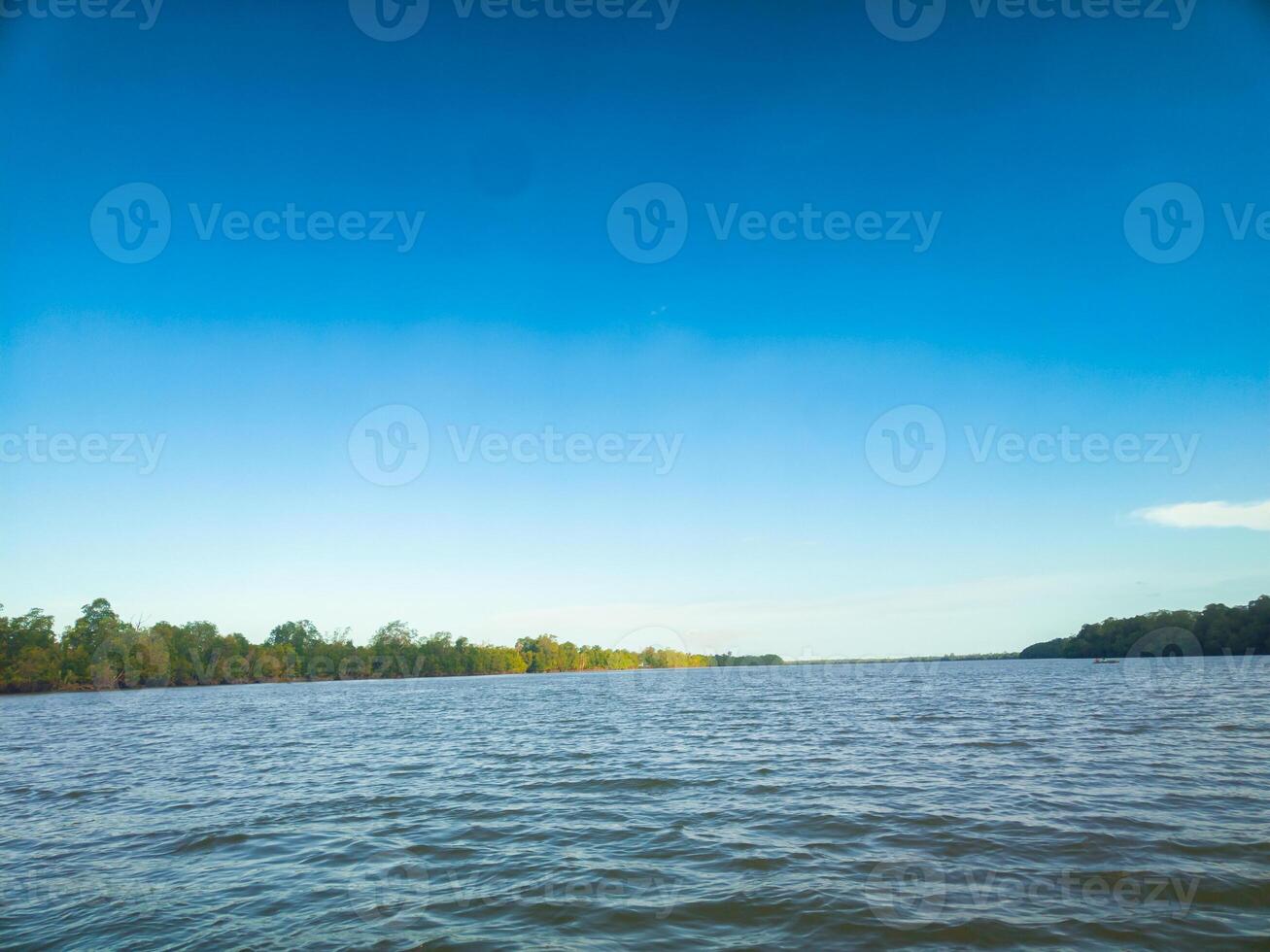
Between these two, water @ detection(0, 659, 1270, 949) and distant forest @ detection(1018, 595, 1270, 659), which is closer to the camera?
water @ detection(0, 659, 1270, 949)

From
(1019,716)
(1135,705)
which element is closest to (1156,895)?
(1019,716)

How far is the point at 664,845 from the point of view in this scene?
40.8 ft

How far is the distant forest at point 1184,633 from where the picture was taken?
124688 mm

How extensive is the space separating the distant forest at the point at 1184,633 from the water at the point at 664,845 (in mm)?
138522

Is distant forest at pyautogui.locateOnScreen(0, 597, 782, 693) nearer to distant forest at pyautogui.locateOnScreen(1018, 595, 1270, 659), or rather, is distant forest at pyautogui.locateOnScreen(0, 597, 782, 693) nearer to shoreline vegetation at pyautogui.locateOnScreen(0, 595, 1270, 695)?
shoreline vegetation at pyautogui.locateOnScreen(0, 595, 1270, 695)

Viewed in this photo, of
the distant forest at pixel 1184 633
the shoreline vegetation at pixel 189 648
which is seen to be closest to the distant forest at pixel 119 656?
the shoreline vegetation at pixel 189 648

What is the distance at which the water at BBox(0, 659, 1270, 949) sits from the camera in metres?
8.79

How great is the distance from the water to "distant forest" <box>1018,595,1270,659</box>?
139 metres

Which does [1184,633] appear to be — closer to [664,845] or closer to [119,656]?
[664,845]

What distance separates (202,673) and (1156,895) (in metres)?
171

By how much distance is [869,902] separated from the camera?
9.29 meters

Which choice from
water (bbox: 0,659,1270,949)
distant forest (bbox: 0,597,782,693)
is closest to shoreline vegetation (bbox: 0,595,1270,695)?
distant forest (bbox: 0,597,782,693)

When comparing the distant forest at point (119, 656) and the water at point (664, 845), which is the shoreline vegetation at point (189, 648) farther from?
the water at point (664, 845)

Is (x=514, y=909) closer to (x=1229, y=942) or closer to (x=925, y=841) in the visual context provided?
(x=925, y=841)
